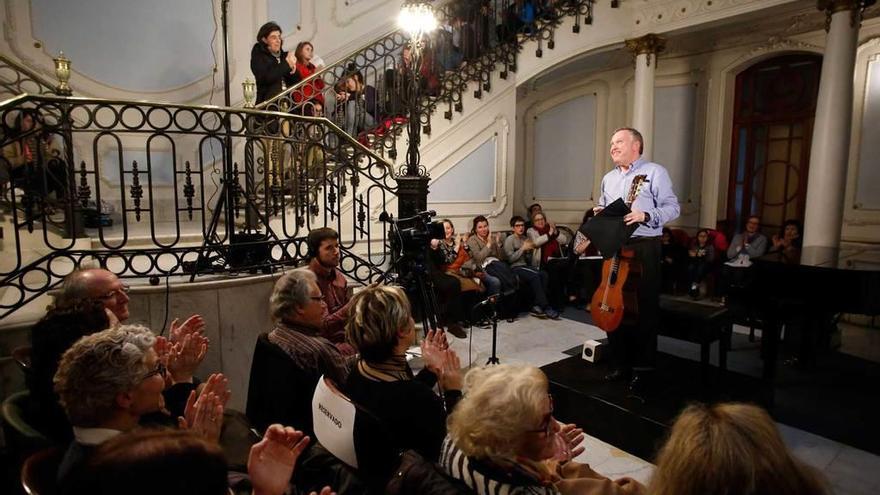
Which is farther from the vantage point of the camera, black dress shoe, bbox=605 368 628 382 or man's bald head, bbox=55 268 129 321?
black dress shoe, bbox=605 368 628 382

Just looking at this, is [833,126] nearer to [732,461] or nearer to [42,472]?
[732,461]

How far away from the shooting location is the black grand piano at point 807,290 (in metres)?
2.91

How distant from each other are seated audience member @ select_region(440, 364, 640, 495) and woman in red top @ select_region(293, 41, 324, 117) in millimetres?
4137

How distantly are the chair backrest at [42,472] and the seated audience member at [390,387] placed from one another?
67cm

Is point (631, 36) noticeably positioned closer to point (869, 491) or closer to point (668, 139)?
A: point (668, 139)

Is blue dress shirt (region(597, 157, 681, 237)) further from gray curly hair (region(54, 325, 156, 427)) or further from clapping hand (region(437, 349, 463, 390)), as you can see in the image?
gray curly hair (region(54, 325, 156, 427))

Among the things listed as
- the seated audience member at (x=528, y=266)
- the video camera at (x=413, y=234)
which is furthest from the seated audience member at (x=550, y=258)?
the video camera at (x=413, y=234)

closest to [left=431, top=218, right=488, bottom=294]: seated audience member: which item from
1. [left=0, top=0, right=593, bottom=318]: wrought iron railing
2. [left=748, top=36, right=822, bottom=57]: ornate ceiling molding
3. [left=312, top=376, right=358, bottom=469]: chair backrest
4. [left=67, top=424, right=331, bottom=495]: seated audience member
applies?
[left=0, top=0, right=593, bottom=318]: wrought iron railing

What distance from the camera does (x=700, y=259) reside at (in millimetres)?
5758

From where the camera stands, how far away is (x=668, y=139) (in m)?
6.66

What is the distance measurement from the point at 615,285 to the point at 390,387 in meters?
1.79

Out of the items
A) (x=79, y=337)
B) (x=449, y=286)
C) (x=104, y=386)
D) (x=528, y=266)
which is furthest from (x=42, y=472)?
(x=528, y=266)

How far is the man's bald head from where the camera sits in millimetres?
1826

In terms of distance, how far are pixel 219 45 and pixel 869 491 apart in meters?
6.71
